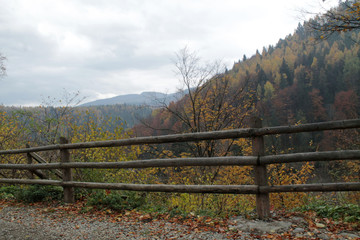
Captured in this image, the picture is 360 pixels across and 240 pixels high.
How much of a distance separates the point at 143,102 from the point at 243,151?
5.15m

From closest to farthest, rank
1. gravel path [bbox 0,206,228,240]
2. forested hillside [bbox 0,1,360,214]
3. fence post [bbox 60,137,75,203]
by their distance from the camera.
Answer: gravel path [bbox 0,206,228,240]
fence post [bbox 60,137,75,203]
forested hillside [bbox 0,1,360,214]

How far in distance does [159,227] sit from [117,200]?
1494 millimetres

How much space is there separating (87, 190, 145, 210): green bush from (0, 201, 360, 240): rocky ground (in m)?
0.19

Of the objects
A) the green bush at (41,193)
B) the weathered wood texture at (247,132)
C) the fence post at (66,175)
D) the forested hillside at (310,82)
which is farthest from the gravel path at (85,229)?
the forested hillside at (310,82)

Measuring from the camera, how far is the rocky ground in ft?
11.6

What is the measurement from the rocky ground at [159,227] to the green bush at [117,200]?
7.6 inches

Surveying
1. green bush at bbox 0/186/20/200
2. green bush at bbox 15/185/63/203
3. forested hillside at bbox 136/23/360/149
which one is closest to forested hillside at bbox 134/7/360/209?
forested hillside at bbox 136/23/360/149

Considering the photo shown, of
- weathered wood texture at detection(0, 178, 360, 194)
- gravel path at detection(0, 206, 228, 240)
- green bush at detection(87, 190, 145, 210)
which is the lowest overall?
gravel path at detection(0, 206, 228, 240)

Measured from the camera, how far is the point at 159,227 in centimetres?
401

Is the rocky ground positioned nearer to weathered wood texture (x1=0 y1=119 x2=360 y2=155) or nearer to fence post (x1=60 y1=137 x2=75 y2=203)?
fence post (x1=60 y1=137 x2=75 y2=203)

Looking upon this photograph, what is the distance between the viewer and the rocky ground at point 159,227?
11.6ft

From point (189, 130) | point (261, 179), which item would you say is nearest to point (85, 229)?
point (261, 179)

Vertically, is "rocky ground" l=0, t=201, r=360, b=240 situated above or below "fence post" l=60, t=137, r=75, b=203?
below

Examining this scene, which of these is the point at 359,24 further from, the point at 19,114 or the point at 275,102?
the point at 275,102
